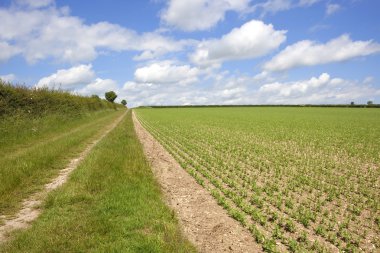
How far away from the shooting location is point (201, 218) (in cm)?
762

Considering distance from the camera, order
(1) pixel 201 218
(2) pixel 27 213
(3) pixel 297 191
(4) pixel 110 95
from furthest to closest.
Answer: (4) pixel 110 95, (3) pixel 297 191, (1) pixel 201 218, (2) pixel 27 213

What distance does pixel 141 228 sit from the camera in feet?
21.6

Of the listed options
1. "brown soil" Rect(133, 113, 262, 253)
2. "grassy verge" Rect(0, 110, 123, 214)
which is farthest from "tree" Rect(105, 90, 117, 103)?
"brown soil" Rect(133, 113, 262, 253)

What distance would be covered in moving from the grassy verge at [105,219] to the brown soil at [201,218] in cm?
37

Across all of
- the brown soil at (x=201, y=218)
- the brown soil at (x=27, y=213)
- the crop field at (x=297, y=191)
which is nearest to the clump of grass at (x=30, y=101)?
the crop field at (x=297, y=191)

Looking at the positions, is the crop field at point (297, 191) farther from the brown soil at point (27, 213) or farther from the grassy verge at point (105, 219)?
the brown soil at point (27, 213)

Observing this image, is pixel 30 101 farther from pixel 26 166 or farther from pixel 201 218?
pixel 201 218

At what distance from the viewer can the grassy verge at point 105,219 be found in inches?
225

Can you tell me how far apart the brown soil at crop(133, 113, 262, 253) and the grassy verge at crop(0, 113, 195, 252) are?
1.23ft

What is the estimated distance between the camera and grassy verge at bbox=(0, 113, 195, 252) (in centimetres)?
571

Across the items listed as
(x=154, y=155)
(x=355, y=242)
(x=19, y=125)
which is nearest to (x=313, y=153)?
(x=154, y=155)

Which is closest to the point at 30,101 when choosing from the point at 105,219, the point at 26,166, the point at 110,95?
the point at 26,166

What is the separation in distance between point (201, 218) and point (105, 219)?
2.27 meters

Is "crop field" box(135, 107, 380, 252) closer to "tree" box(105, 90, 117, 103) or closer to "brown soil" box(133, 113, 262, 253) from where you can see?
"brown soil" box(133, 113, 262, 253)
